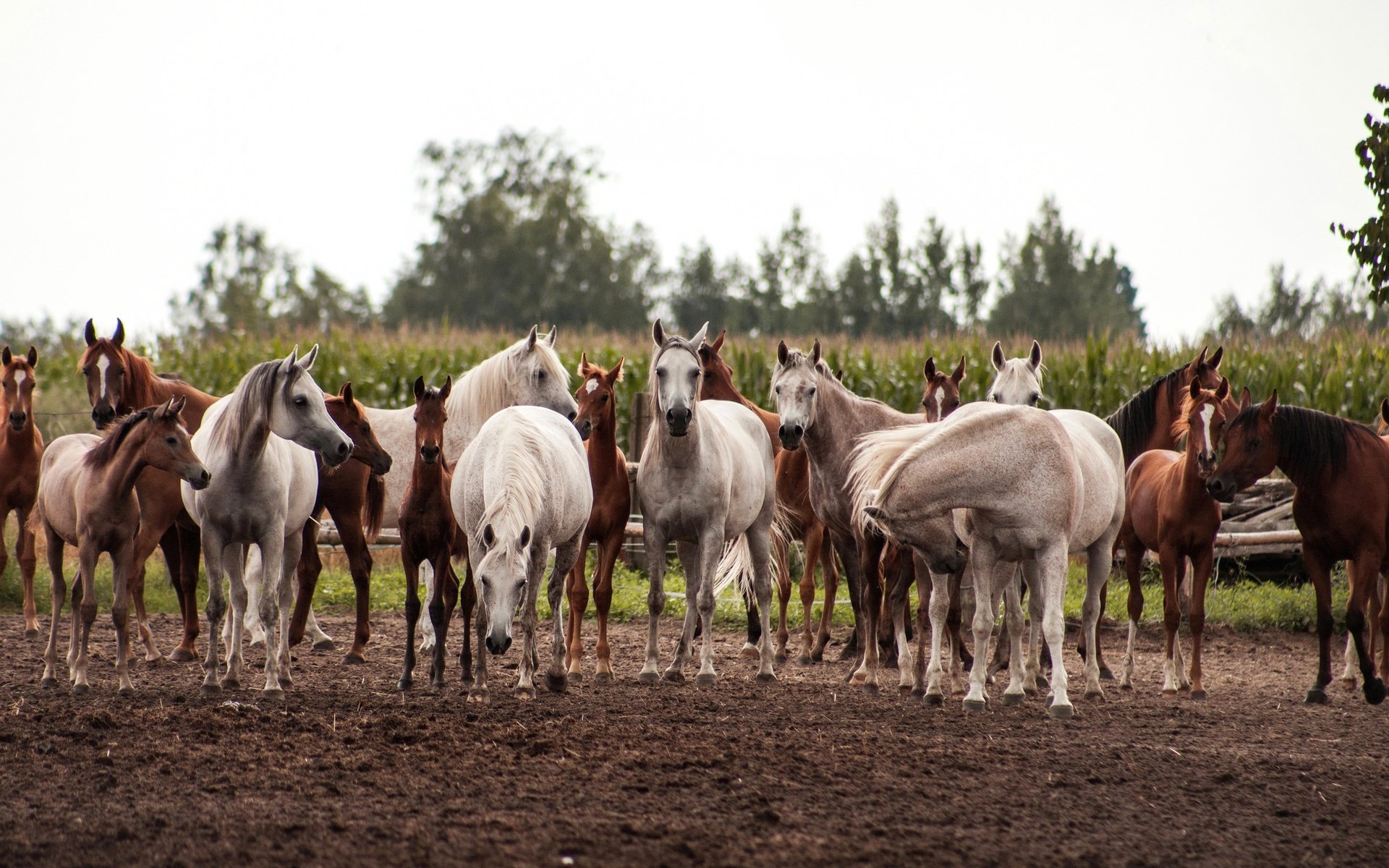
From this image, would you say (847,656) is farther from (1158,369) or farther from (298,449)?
(1158,369)

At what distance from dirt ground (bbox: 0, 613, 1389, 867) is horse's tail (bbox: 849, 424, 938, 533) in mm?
1232

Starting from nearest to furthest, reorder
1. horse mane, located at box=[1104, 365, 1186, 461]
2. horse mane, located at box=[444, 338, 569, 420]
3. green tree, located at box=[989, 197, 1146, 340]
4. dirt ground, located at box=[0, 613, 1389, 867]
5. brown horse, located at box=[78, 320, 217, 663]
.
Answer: dirt ground, located at box=[0, 613, 1389, 867] < brown horse, located at box=[78, 320, 217, 663] < horse mane, located at box=[444, 338, 569, 420] < horse mane, located at box=[1104, 365, 1186, 461] < green tree, located at box=[989, 197, 1146, 340]

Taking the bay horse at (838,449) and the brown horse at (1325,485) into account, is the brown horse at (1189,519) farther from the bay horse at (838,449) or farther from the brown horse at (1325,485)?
the bay horse at (838,449)

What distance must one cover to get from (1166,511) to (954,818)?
14.9ft

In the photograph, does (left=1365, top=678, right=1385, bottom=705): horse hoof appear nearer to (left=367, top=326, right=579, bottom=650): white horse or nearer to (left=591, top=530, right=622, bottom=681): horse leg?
(left=591, top=530, right=622, bottom=681): horse leg

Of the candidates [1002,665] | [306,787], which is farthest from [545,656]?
[306,787]

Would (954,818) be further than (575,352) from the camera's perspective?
No

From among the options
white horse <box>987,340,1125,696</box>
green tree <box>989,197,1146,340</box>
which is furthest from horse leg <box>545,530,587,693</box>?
green tree <box>989,197,1146,340</box>

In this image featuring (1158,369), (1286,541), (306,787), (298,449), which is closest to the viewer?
(306,787)

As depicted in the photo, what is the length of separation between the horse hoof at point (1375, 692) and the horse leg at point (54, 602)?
331 inches

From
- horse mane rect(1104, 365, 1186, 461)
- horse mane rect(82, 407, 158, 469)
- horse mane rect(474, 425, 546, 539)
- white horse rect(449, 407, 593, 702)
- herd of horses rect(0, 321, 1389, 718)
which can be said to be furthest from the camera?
horse mane rect(1104, 365, 1186, 461)

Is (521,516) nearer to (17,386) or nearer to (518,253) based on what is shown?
(17,386)

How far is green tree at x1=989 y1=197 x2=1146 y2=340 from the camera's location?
157 ft

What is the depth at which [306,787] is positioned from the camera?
15.6 ft
